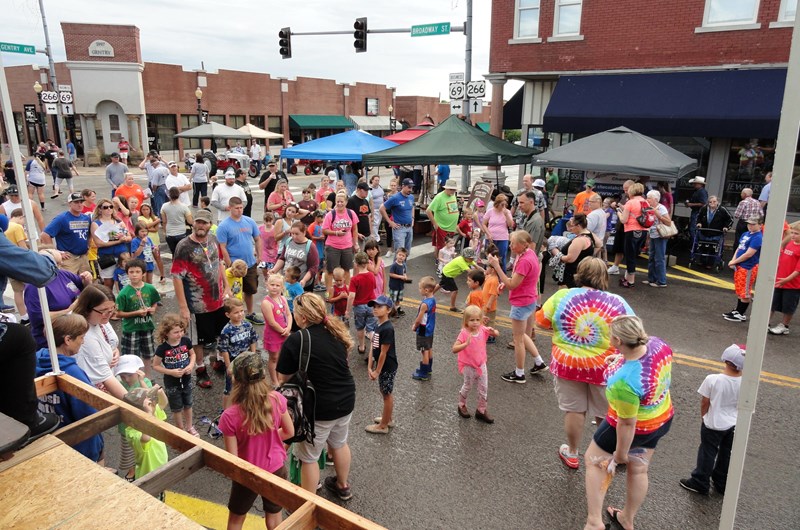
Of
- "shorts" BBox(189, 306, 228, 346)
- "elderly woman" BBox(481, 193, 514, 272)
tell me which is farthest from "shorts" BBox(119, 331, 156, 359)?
"elderly woman" BBox(481, 193, 514, 272)

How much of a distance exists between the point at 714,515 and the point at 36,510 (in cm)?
464

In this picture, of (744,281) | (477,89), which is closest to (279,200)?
(477,89)

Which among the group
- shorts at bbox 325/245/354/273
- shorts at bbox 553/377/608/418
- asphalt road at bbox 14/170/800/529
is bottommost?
asphalt road at bbox 14/170/800/529

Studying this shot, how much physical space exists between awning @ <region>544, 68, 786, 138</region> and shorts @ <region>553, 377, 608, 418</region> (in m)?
12.2

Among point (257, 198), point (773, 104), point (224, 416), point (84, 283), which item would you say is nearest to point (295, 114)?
point (257, 198)

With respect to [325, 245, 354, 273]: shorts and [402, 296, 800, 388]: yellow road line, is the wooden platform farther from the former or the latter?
[402, 296, 800, 388]: yellow road line

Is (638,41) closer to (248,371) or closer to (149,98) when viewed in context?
(248,371)

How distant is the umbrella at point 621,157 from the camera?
11.2 metres

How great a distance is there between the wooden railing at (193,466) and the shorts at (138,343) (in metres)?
2.54

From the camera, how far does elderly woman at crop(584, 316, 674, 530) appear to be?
362 cm

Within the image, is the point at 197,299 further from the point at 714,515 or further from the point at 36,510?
the point at 714,515

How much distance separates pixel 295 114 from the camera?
4528cm

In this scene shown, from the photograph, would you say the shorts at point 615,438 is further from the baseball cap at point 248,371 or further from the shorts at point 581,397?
the baseball cap at point 248,371

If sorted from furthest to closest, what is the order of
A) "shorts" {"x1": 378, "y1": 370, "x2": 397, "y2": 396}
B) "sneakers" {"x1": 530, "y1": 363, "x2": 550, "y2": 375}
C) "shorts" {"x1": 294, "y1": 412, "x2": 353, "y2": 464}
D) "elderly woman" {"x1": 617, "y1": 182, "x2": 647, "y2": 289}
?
"elderly woman" {"x1": 617, "y1": 182, "x2": 647, "y2": 289} → "sneakers" {"x1": 530, "y1": 363, "x2": 550, "y2": 375} → "shorts" {"x1": 378, "y1": 370, "x2": 397, "y2": 396} → "shorts" {"x1": 294, "y1": 412, "x2": 353, "y2": 464}
